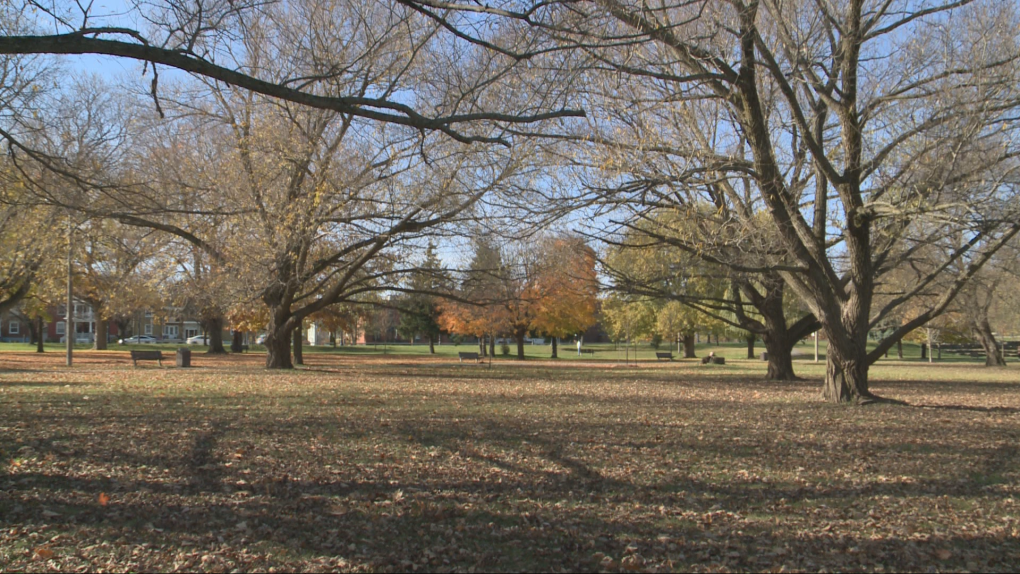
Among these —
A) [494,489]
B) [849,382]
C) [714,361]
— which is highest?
[849,382]

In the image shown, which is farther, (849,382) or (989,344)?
(989,344)

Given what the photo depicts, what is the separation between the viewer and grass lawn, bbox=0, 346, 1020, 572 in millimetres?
4656

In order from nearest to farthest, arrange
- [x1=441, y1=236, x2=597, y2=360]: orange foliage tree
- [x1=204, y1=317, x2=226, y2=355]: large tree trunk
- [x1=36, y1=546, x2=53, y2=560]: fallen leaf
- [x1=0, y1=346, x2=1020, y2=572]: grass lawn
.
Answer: [x1=36, y1=546, x2=53, y2=560]: fallen leaf
[x1=0, y1=346, x2=1020, y2=572]: grass lawn
[x1=441, y1=236, x2=597, y2=360]: orange foliage tree
[x1=204, y1=317, x2=226, y2=355]: large tree trunk

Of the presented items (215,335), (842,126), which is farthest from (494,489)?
(215,335)

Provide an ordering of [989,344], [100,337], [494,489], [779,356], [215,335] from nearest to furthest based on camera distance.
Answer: [494,489]
[779,356]
[989,344]
[215,335]
[100,337]

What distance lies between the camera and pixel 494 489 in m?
6.31

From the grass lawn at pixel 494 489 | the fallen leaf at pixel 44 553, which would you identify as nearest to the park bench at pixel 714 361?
the grass lawn at pixel 494 489

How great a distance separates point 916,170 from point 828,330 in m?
3.27

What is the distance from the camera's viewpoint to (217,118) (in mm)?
19906

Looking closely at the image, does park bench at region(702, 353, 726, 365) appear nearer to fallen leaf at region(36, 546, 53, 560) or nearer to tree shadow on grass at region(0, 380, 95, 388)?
tree shadow on grass at region(0, 380, 95, 388)

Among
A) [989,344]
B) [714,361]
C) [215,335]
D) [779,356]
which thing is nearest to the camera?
[779,356]

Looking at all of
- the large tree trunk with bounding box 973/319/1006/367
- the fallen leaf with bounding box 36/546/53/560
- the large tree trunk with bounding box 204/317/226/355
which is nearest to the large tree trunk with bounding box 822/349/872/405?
the fallen leaf with bounding box 36/546/53/560

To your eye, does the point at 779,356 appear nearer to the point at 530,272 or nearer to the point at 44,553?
the point at 530,272

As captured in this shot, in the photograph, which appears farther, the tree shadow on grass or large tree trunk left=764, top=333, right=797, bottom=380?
large tree trunk left=764, top=333, right=797, bottom=380
